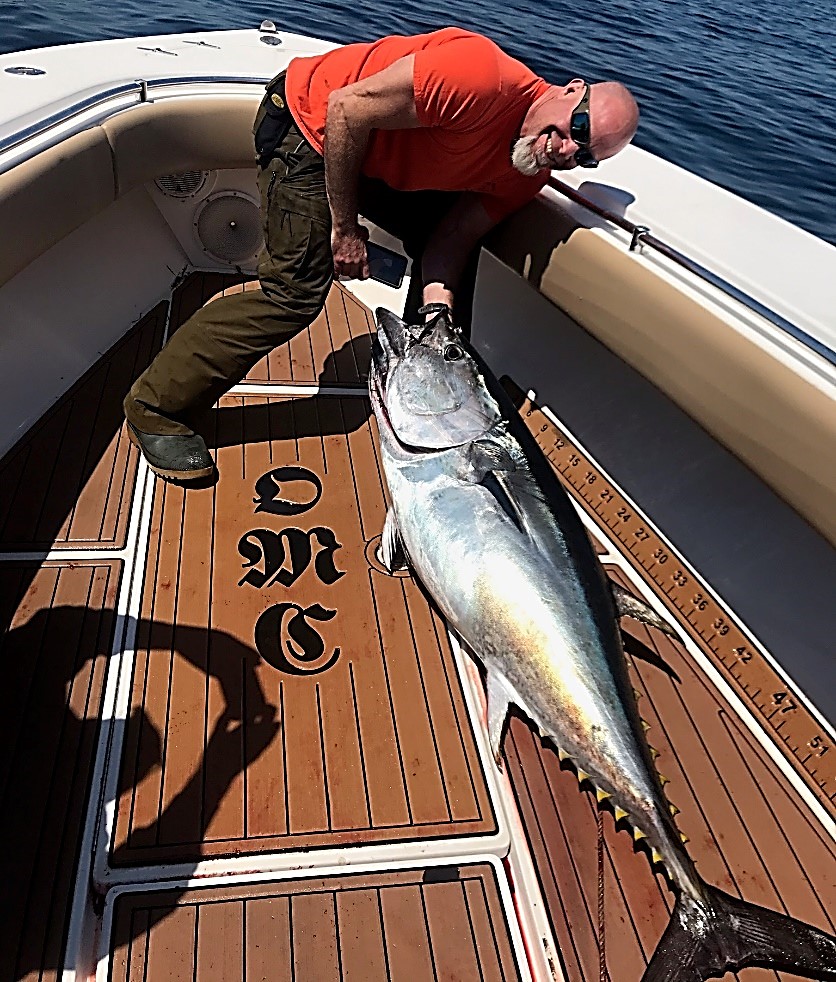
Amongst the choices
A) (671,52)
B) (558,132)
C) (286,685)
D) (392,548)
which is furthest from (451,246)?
(671,52)

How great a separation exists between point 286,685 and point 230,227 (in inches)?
97.7

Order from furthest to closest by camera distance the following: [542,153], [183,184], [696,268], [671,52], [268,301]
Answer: [671,52] → [183,184] → [268,301] → [696,268] → [542,153]

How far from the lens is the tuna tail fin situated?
1562 millimetres

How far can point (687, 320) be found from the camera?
86.8 inches

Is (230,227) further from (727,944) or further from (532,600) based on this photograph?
(727,944)

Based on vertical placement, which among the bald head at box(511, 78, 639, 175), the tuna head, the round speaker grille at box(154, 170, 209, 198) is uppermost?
the bald head at box(511, 78, 639, 175)

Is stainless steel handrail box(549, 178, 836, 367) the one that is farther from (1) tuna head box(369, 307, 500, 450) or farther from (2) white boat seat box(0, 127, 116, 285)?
(2) white boat seat box(0, 127, 116, 285)

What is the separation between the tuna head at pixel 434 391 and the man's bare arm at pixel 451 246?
685 mm

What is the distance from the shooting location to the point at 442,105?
2076mm

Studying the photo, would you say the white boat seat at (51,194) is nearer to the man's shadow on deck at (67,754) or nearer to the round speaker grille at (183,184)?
the round speaker grille at (183,184)

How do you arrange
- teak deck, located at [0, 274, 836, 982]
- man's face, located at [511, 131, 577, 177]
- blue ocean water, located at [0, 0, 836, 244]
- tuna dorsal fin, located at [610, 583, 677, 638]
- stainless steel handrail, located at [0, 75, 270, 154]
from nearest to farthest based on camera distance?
teak deck, located at [0, 274, 836, 982] < tuna dorsal fin, located at [610, 583, 677, 638] < man's face, located at [511, 131, 577, 177] < stainless steel handrail, located at [0, 75, 270, 154] < blue ocean water, located at [0, 0, 836, 244]

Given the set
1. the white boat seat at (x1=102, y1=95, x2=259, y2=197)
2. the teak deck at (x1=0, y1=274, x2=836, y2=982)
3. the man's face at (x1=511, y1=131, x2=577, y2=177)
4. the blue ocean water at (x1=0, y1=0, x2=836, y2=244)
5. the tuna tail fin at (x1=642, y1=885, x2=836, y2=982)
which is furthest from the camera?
the blue ocean water at (x1=0, y1=0, x2=836, y2=244)

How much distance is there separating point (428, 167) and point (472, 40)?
0.39m

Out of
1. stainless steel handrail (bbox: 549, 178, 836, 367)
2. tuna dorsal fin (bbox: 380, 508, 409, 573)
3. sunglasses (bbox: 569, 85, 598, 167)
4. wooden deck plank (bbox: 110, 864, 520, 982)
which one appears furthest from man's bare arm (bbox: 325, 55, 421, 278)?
wooden deck plank (bbox: 110, 864, 520, 982)
